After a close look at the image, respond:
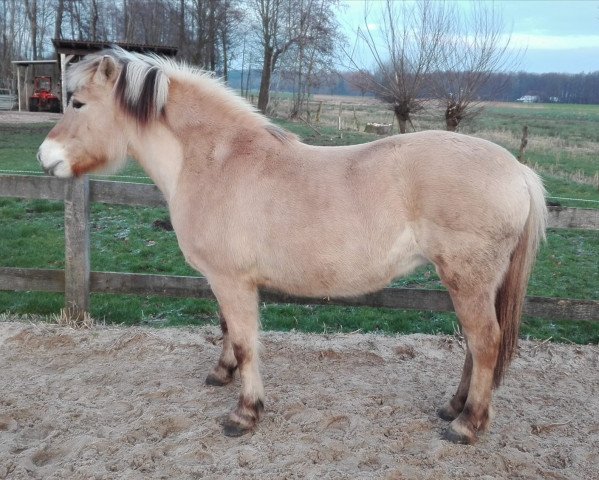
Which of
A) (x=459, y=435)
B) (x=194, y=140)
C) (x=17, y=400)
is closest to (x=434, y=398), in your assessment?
(x=459, y=435)

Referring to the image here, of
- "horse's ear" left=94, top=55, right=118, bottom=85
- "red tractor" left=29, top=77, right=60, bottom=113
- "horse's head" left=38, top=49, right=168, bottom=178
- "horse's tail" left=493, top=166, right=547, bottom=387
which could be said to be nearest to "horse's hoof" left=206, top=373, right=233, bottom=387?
"horse's head" left=38, top=49, right=168, bottom=178

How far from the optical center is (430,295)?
4.73m

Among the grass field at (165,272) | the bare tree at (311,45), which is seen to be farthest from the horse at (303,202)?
the bare tree at (311,45)

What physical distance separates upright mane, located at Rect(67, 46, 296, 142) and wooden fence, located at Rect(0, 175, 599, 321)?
1359 mm

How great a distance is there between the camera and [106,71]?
11.2 feet

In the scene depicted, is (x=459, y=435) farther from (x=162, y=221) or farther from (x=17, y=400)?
(x=162, y=221)

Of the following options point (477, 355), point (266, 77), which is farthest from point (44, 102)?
point (477, 355)

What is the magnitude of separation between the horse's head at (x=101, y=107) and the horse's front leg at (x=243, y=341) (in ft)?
3.94

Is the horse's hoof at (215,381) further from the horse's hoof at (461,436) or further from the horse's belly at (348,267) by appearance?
the horse's hoof at (461,436)

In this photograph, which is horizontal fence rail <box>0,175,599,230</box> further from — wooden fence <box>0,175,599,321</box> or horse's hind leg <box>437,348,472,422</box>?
horse's hind leg <box>437,348,472,422</box>

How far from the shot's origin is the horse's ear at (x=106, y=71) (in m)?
3.35

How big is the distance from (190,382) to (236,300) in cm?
108

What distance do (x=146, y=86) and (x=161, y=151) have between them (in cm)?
42

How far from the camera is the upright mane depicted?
11.1 feet
